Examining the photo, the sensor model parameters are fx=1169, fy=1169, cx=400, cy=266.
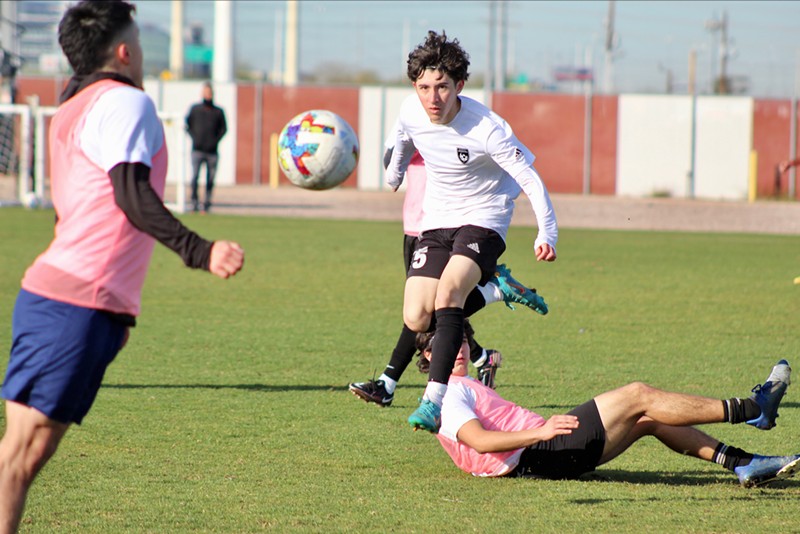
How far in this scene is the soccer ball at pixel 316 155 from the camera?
802 cm

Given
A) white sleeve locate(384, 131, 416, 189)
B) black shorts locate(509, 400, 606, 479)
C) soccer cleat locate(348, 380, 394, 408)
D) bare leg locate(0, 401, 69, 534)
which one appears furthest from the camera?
white sleeve locate(384, 131, 416, 189)

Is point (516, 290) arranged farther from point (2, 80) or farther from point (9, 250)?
point (2, 80)

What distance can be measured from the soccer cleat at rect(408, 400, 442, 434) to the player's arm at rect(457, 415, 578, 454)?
0.46ft

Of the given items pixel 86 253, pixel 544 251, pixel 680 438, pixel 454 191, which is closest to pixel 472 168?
pixel 454 191

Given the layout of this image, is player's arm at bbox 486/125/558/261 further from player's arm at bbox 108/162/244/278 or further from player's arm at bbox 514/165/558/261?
player's arm at bbox 108/162/244/278

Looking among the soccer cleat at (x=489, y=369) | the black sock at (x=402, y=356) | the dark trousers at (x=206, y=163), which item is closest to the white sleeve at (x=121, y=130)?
the black sock at (x=402, y=356)

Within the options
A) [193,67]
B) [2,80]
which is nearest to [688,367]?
[2,80]

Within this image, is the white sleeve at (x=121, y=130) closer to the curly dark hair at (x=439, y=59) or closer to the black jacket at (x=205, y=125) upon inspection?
the curly dark hair at (x=439, y=59)

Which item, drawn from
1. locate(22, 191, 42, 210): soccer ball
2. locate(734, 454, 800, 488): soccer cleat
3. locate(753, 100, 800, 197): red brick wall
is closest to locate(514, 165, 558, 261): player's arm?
locate(734, 454, 800, 488): soccer cleat

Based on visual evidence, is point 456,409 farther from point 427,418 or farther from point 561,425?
point 561,425

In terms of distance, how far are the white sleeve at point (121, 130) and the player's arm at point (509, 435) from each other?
216 centimetres

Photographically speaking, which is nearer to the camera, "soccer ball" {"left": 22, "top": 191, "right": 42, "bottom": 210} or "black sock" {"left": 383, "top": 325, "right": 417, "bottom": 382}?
"black sock" {"left": 383, "top": 325, "right": 417, "bottom": 382}

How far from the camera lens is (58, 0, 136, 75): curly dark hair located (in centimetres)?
382

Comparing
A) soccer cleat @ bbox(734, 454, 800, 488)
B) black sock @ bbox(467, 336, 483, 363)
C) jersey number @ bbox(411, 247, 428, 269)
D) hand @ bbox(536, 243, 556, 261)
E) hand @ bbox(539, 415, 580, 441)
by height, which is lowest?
soccer cleat @ bbox(734, 454, 800, 488)
